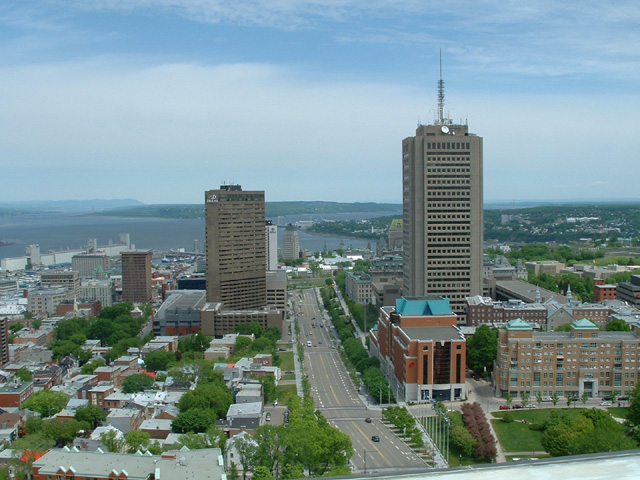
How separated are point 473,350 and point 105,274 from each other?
3321 centimetres

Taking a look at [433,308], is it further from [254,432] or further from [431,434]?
[254,432]

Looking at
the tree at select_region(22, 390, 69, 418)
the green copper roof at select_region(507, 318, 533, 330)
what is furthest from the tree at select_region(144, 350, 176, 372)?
the green copper roof at select_region(507, 318, 533, 330)

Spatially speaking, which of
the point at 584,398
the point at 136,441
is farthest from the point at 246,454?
the point at 584,398

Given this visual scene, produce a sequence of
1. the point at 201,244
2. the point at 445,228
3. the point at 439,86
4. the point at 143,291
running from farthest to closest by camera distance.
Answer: the point at 201,244 → the point at 143,291 → the point at 439,86 → the point at 445,228

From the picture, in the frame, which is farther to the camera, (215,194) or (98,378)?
(215,194)

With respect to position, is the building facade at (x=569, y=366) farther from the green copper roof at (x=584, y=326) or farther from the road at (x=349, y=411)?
the road at (x=349, y=411)

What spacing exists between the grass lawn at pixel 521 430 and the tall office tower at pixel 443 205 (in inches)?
304

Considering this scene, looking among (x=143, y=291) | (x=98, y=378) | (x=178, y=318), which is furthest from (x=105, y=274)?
(x=98, y=378)

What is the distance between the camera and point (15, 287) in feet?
Answer: 133

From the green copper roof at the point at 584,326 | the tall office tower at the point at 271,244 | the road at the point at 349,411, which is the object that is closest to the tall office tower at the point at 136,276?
the tall office tower at the point at 271,244

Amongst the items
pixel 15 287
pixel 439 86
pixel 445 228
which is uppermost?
pixel 439 86

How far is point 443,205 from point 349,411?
918 cm

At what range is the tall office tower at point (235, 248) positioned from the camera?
27.2 metres

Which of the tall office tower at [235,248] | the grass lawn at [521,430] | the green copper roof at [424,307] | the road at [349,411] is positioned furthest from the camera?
the tall office tower at [235,248]
